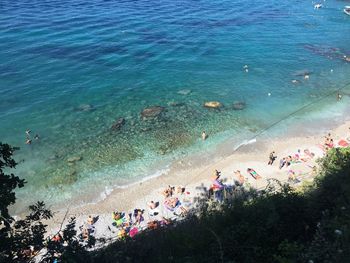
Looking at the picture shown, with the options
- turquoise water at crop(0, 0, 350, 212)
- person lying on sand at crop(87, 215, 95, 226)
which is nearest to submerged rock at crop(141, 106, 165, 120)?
turquoise water at crop(0, 0, 350, 212)

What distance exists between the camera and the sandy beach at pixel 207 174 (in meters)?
25.7

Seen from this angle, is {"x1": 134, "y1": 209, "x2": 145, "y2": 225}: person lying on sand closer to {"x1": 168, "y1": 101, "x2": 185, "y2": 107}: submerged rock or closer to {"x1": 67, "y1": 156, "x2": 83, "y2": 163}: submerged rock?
{"x1": 67, "y1": 156, "x2": 83, "y2": 163}: submerged rock

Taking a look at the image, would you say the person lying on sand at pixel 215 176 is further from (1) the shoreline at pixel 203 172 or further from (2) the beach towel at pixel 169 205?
(2) the beach towel at pixel 169 205

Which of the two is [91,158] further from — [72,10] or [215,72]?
[72,10]

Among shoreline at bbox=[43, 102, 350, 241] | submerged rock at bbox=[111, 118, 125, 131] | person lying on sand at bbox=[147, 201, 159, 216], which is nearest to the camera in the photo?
person lying on sand at bbox=[147, 201, 159, 216]

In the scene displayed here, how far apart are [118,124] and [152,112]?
13.7 ft

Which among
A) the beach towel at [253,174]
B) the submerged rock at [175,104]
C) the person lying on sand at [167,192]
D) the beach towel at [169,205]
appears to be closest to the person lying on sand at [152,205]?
the beach towel at [169,205]

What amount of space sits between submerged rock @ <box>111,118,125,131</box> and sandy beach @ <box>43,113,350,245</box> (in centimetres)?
806

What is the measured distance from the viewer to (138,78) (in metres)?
44.7

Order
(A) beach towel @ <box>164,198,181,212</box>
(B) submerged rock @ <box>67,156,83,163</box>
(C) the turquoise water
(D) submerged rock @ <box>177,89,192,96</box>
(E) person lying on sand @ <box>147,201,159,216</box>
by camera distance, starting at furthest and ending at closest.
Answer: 1. (D) submerged rock @ <box>177,89,192,96</box>
2. (C) the turquoise water
3. (B) submerged rock @ <box>67,156,83,163</box>
4. (A) beach towel @ <box>164,198,181,212</box>
5. (E) person lying on sand @ <box>147,201,159,216</box>

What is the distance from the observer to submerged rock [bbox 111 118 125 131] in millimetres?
35062

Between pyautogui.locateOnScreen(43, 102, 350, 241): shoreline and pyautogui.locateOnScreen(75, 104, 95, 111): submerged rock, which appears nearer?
pyautogui.locateOnScreen(43, 102, 350, 241): shoreline

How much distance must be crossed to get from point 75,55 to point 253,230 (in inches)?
1659

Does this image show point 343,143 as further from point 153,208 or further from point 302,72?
point 153,208
